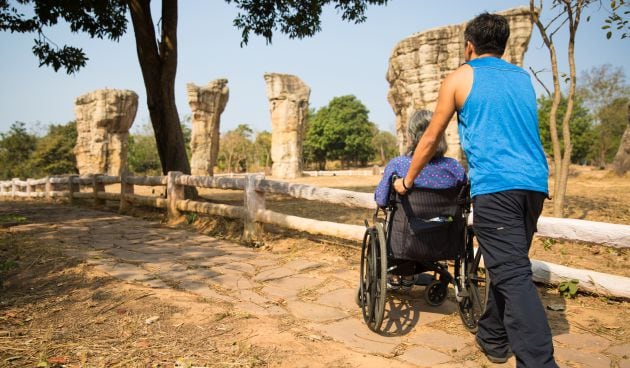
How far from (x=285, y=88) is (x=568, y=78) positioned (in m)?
20.9

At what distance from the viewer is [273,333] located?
2.68 metres

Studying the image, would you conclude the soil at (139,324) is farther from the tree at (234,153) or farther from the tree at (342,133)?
the tree at (342,133)

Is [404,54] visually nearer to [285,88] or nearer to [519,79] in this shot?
[285,88]

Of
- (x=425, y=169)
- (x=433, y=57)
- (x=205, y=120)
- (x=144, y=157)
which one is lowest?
(x=425, y=169)

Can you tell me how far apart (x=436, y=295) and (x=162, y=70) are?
7.46m

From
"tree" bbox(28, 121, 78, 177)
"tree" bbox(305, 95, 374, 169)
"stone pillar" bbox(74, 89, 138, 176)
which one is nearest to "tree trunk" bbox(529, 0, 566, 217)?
"stone pillar" bbox(74, 89, 138, 176)

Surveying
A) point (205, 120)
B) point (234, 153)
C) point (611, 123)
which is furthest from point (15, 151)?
point (611, 123)

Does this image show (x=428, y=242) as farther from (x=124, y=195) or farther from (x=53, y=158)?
(x=53, y=158)

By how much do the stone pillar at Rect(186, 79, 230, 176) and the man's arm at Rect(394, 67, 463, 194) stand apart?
2266 centimetres

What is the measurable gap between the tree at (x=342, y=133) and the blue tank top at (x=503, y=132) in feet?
157

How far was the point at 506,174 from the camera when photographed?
2016mm

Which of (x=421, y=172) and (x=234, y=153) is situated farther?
(x=234, y=153)

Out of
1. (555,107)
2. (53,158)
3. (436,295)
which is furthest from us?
(53,158)

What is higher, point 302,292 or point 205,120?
point 205,120
